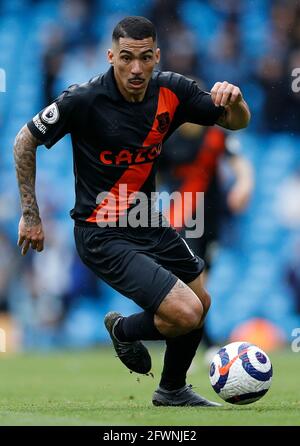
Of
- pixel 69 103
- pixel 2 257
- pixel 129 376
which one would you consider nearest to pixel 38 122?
pixel 69 103

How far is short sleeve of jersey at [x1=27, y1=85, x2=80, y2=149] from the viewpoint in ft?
20.9

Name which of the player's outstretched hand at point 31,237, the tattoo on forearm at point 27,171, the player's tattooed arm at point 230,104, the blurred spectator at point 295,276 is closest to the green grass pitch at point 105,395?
the player's outstretched hand at point 31,237

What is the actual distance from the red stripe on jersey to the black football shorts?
102 millimetres

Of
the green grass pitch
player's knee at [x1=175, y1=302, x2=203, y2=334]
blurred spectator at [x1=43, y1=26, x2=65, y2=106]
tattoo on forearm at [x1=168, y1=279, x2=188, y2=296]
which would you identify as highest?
blurred spectator at [x1=43, y1=26, x2=65, y2=106]

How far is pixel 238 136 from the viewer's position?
48.7 ft

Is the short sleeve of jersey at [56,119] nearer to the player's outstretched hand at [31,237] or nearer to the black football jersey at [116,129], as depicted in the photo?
the black football jersey at [116,129]

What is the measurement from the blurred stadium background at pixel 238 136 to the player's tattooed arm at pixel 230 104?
750cm

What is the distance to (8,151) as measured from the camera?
14.8 meters

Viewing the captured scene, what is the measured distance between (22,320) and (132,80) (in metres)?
8.15

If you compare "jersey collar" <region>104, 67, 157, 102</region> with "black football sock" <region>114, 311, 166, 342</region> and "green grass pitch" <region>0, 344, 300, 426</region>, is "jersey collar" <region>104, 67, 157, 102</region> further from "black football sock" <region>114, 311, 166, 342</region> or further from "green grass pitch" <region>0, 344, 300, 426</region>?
"green grass pitch" <region>0, 344, 300, 426</region>

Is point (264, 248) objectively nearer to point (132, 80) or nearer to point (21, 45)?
point (21, 45)

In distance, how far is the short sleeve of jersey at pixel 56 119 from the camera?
6.37 m

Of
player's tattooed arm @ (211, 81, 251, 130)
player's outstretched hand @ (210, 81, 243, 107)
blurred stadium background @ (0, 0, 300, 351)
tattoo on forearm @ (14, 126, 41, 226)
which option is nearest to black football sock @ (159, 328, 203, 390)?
tattoo on forearm @ (14, 126, 41, 226)

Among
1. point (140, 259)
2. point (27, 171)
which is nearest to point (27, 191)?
point (27, 171)
